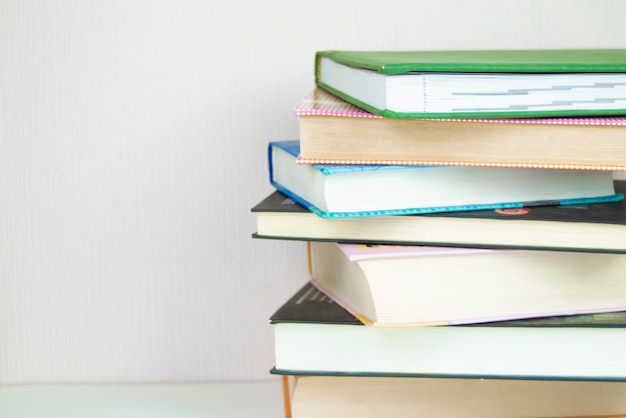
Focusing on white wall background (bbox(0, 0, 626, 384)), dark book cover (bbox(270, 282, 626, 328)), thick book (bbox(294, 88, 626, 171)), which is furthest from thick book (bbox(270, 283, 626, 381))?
white wall background (bbox(0, 0, 626, 384))

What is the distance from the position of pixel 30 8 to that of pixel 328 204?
403mm

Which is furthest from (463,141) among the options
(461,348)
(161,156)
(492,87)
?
→ (161,156)

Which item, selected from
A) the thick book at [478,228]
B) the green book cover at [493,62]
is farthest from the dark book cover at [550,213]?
the green book cover at [493,62]

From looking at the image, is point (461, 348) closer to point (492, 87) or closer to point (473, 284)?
point (473, 284)

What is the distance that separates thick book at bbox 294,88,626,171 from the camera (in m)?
0.66

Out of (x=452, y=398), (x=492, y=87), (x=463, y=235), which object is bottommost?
(x=452, y=398)

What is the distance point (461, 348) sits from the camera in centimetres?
71

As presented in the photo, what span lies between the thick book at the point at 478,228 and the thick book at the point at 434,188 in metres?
0.01

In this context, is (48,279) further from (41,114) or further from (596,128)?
(596,128)

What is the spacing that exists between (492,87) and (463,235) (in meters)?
0.11

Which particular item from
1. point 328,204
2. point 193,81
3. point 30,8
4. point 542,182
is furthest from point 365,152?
point 30,8

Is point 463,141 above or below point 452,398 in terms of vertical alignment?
above

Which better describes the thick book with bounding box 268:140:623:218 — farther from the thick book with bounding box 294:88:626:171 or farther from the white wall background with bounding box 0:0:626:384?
the white wall background with bounding box 0:0:626:384

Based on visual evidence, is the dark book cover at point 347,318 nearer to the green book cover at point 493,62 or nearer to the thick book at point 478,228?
the thick book at point 478,228
